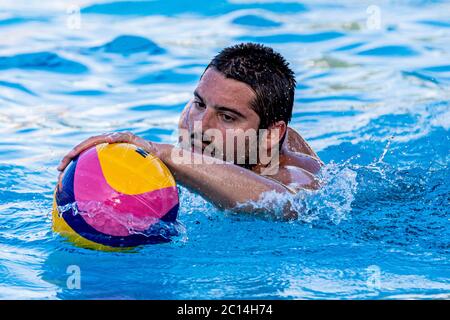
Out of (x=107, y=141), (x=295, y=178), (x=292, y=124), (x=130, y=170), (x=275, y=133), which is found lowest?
(x=130, y=170)

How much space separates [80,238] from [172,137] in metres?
3.70

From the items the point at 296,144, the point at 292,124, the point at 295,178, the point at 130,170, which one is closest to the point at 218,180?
the point at 130,170

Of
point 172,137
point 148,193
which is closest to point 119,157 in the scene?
point 148,193

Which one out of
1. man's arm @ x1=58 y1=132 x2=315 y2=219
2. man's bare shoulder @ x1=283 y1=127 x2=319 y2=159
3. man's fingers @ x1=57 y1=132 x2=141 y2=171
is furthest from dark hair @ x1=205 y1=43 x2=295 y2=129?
man's fingers @ x1=57 y1=132 x2=141 y2=171

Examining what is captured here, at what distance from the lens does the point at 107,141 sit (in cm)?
466

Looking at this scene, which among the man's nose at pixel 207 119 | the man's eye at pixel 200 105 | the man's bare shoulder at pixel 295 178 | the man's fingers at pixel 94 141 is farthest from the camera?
the man's bare shoulder at pixel 295 178

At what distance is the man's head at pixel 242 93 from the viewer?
17.0 feet

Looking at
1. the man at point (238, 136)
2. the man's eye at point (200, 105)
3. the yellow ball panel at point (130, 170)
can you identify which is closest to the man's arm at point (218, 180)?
the man at point (238, 136)

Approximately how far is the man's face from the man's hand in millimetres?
459

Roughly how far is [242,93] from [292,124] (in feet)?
11.2

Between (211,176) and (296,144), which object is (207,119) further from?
(296,144)

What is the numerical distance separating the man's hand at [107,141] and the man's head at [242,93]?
506 millimetres

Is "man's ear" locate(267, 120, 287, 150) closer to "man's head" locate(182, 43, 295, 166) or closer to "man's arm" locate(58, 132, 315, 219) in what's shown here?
"man's head" locate(182, 43, 295, 166)

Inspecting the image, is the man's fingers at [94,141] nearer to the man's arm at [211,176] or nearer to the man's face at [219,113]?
the man's arm at [211,176]
